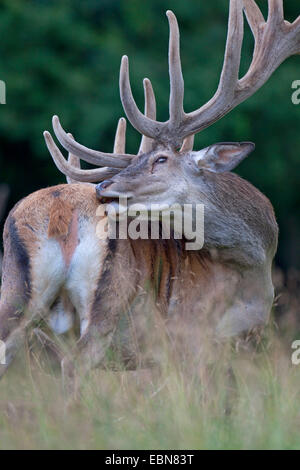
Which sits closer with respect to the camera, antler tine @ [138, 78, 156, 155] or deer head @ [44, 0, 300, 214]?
deer head @ [44, 0, 300, 214]

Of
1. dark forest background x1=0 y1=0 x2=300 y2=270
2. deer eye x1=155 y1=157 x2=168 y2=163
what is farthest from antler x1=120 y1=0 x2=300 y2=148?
dark forest background x1=0 y1=0 x2=300 y2=270

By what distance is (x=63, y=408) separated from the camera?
372 centimetres

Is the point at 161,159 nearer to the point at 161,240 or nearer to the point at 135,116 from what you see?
the point at 135,116

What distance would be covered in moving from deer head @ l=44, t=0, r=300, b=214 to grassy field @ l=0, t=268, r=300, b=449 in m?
0.88

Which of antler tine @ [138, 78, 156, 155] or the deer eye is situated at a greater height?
antler tine @ [138, 78, 156, 155]

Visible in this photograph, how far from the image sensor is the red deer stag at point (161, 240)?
4324mm

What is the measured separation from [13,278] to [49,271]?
6.8 inches

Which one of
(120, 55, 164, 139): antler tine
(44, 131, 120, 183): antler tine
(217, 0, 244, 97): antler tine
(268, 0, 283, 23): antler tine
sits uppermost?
(268, 0, 283, 23): antler tine

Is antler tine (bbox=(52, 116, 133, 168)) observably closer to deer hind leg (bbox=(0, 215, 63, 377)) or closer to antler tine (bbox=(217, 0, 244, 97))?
antler tine (bbox=(217, 0, 244, 97))

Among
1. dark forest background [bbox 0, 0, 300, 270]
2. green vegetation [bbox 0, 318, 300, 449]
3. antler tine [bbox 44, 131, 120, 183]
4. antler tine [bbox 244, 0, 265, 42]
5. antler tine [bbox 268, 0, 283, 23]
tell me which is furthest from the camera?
dark forest background [bbox 0, 0, 300, 270]

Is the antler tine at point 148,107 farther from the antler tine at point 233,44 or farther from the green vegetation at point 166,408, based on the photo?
the green vegetation at point 166,408

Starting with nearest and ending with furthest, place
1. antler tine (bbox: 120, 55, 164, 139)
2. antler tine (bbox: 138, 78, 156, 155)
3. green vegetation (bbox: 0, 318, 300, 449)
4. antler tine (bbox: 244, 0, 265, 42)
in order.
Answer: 1. green vegetation (bbox: 0, 318, 300, 449)
2. antler tine (bbox: 120, 55, 164, 139)
3. antler tine (bbox: 138, 78, 156, 155)
4. antler tine (bbox: 244, 0, 265, 42)

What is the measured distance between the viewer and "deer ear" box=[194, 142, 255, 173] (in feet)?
15.9

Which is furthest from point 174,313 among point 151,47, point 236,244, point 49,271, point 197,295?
point 151,47
